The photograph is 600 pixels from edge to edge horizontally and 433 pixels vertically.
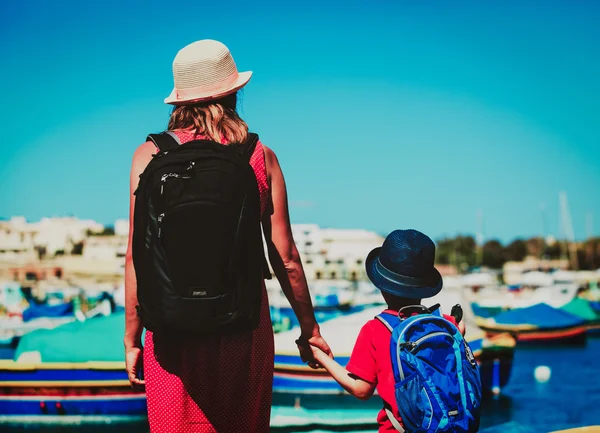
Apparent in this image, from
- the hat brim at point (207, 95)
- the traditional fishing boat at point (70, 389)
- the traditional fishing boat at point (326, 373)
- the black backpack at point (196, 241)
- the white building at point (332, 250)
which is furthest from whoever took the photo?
the white building at point (332, 250)

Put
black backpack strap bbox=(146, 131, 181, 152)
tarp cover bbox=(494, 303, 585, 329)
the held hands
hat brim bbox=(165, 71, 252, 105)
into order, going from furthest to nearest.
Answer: tarp cover bbox=(494, 303, 585, 329)
the held hands
hat brim bbox=(165, 71, 252, 105)
black backpack strap bbox=(146, 131, 181, 152)

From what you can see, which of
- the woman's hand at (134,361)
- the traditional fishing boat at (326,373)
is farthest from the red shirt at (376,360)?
the traditional fishing boat at (326,373)

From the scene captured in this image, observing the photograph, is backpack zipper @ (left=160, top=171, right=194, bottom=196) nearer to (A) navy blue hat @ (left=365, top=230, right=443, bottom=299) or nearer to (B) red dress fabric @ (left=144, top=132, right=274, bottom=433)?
(B) red dress fabric @ (left=144, top=132, right=274, bottom=433)

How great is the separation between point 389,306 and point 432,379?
379 mm

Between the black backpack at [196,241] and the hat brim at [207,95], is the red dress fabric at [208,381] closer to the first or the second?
the black backpack at [196,241]

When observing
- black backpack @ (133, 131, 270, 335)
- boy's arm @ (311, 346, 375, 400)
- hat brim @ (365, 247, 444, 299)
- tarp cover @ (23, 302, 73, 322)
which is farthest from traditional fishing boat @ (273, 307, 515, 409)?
tarp cover @ (23, 302, 73, 322)

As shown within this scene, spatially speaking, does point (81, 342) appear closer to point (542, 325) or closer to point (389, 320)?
point (389, 320)

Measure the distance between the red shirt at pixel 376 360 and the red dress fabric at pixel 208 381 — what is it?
37 cm

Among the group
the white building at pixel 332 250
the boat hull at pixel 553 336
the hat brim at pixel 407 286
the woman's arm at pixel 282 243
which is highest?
the woman's arm at pixel 282 243

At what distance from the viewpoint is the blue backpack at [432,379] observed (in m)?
2.37

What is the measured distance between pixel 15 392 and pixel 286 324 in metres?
16.5

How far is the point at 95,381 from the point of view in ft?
37.1

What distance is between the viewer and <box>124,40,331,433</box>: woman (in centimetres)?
225

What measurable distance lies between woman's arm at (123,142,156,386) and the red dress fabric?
66 millimetres
